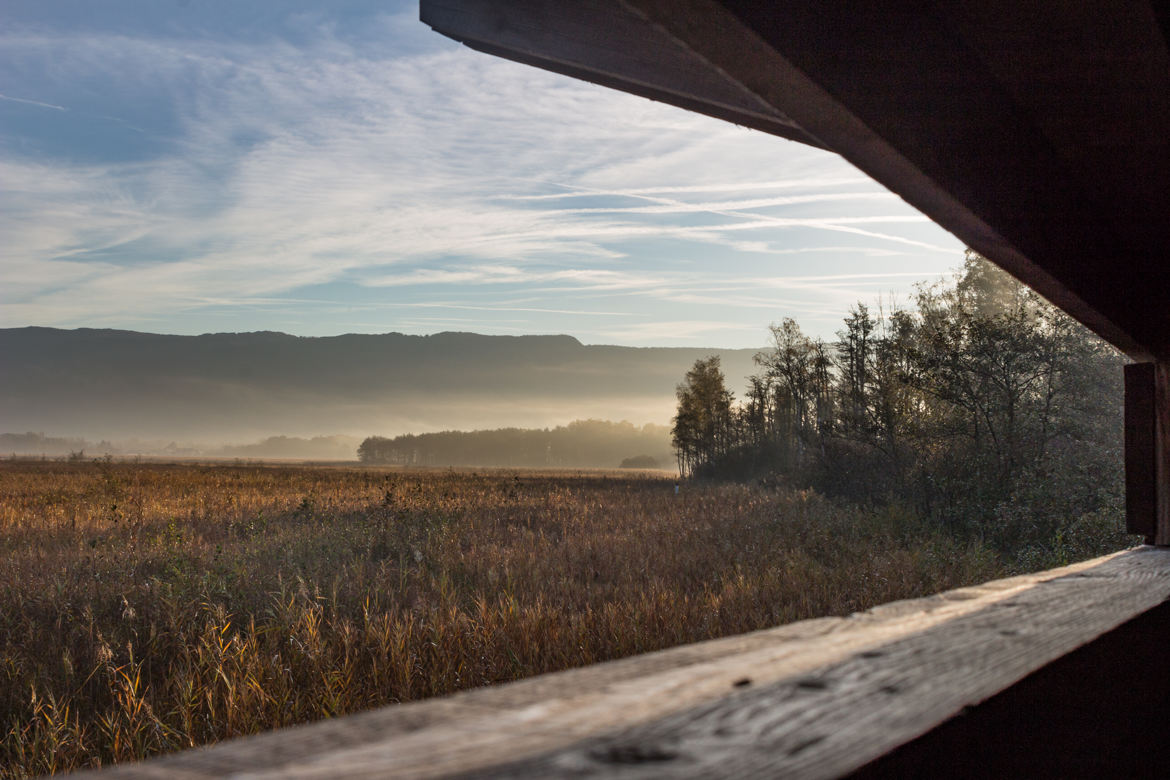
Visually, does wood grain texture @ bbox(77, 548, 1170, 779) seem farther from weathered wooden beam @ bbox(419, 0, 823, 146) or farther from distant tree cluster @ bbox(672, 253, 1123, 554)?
distant tree cluster @ bbox(672, 253, 1123, 554)

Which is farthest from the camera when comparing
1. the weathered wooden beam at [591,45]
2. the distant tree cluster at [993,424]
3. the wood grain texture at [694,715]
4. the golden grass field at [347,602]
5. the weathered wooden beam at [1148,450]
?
the distant tree cluster at [993,424]

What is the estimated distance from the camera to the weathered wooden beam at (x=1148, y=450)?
349 cm

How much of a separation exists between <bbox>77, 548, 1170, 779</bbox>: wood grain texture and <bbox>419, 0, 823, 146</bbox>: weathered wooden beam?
1522 mm

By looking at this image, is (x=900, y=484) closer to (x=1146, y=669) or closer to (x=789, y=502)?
(x=789, y=502)

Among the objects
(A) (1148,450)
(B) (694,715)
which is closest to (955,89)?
(B) (694,715)

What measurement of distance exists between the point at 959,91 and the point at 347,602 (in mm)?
6561

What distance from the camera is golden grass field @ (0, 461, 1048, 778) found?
4.54m

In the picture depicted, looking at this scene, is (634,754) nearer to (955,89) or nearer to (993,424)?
(955,89)

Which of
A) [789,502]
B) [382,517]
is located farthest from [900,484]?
[382,517]

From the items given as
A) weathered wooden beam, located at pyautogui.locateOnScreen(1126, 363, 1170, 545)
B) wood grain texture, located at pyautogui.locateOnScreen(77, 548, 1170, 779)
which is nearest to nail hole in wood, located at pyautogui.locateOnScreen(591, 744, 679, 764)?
wood grain texture, located at pyautogui.locateOnScreen(77, 548, 1170, 779)

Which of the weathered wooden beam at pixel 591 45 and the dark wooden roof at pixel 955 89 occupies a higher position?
the weathered wooden beam at pixel 591 45

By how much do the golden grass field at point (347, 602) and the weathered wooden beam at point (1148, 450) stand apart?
130 inches

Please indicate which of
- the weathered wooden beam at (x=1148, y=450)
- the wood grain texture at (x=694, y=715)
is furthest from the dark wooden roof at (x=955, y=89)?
the wood grain texture at (x=694, y=715)

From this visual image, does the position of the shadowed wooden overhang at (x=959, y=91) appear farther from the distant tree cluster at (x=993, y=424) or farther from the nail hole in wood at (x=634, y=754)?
the distant tree cluster at (x=993, y=424)
